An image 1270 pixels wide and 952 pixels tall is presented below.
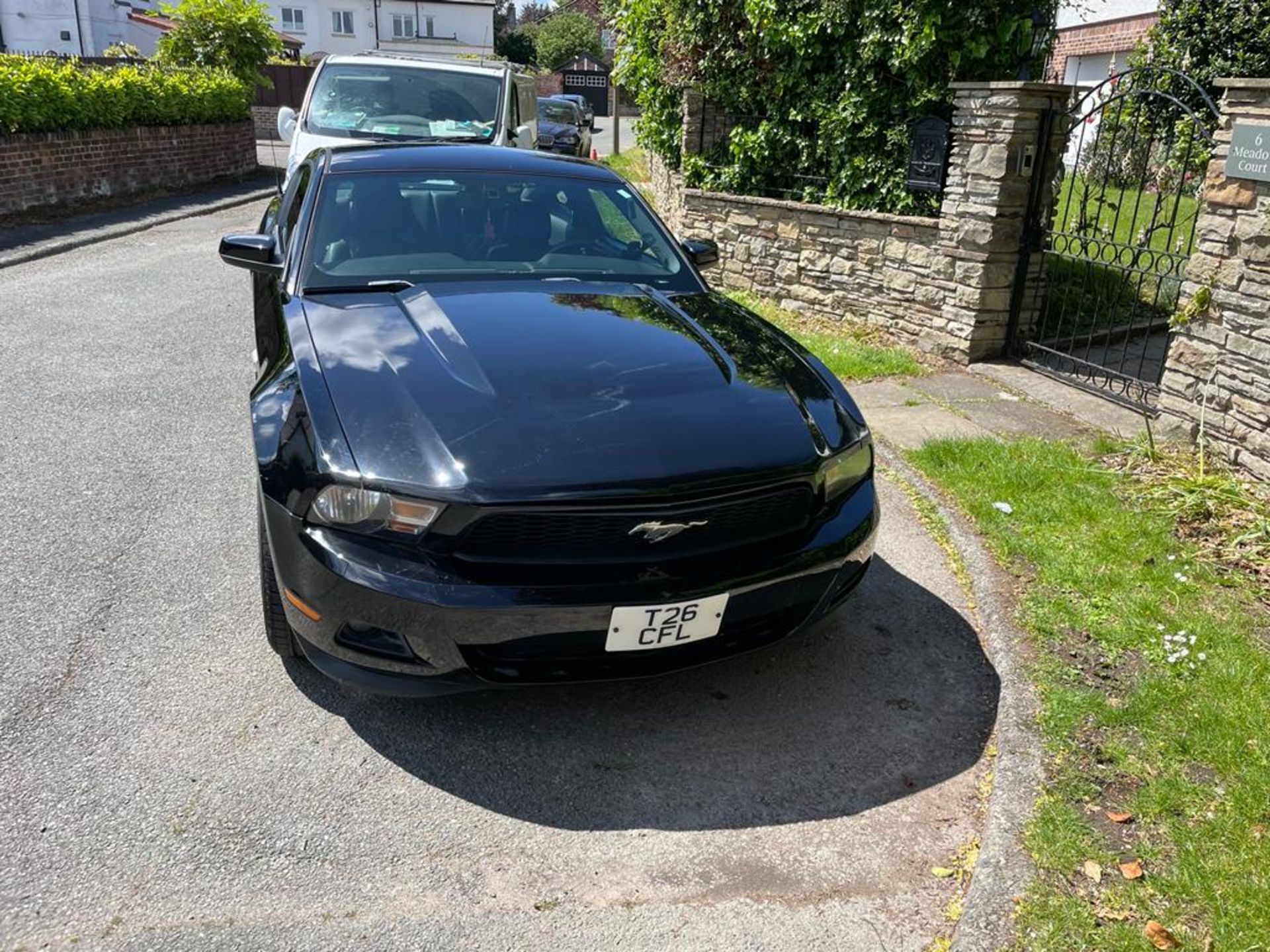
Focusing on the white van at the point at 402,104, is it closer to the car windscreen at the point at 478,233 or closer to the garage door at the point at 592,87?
the car windscreen at the point at 478,233

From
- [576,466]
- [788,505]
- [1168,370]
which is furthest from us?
[1168,370]

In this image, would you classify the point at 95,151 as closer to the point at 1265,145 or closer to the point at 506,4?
the point at 1265,145

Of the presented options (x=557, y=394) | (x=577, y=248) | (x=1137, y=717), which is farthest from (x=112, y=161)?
(x=1137, y=717)

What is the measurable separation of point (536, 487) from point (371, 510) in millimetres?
451

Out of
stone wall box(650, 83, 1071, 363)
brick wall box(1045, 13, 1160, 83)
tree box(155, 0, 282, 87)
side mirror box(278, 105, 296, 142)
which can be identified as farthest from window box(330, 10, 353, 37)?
stone wall box(650, 83, 1071, 363)

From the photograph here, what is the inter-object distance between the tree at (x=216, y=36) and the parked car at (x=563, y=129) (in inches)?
235

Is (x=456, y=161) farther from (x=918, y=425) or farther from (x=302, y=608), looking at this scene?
(x=918, y=425)

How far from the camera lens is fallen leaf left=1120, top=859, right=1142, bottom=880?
2.54 meters

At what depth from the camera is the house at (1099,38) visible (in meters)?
18.7

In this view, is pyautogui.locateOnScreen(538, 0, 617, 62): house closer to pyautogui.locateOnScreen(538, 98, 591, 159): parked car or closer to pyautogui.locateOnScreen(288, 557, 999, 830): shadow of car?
pyautogui.locateOnScreen(538, 98, 591, 159): parked car

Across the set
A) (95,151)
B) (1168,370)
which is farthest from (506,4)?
(1168,370)

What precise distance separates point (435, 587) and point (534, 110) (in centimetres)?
1149

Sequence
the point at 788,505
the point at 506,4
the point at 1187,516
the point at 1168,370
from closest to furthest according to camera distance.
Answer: the point at 788,505 → the point at 1187,516 → the point at 1168,370 → the point at 506,4

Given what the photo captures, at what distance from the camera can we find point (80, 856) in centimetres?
255
